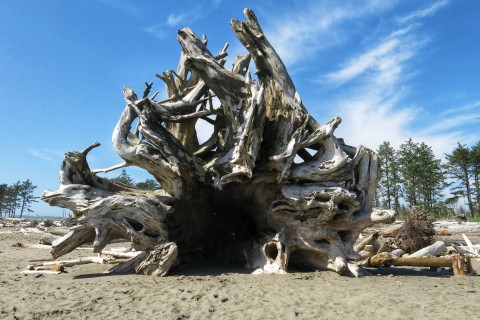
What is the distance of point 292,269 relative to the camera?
8.33 m

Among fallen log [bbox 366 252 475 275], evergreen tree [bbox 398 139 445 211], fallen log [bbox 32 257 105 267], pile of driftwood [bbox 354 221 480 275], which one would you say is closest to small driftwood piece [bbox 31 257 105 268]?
fallen log [bbox 32 257 105 267]

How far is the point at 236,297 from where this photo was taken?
552cm

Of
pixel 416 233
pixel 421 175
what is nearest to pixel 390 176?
pixel 421 175

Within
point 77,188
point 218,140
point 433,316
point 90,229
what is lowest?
point 433,316

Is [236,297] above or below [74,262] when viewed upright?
below

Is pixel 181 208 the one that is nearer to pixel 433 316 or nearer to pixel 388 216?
pixel 388 216

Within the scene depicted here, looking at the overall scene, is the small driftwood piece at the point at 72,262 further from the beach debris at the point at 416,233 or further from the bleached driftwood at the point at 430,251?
the beach debris at the point at 416,233

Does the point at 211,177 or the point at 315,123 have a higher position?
the point at 315,123

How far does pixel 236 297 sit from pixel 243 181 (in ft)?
11.0

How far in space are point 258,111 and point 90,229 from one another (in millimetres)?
4349

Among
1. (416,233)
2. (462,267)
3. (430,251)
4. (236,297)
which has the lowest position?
(236,297)

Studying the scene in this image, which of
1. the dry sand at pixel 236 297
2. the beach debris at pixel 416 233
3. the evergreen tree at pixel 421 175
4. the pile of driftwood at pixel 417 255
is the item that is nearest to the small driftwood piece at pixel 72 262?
the dry sand at pixel 236 297

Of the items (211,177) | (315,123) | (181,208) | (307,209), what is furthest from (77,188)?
(315,123)

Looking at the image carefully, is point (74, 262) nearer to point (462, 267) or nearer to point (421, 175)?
point (462, 267)
